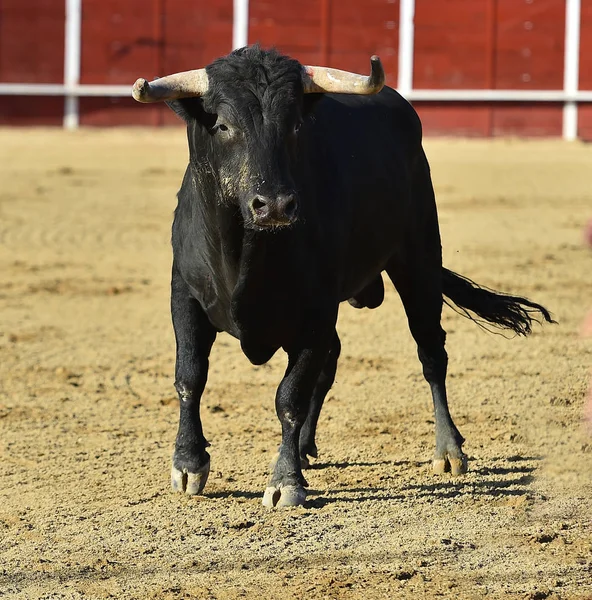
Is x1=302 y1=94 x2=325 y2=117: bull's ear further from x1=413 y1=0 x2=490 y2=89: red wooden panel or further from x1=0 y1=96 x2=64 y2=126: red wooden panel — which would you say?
x1=0 y1=96 x2=64 y2=126: red wooden panel

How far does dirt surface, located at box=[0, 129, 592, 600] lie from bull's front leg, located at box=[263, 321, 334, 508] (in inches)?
2.7

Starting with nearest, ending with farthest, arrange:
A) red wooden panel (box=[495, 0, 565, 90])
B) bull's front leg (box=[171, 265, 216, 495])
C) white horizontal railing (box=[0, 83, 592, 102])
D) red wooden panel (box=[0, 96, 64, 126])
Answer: bull's front leg (box=[171, 265, 216, 495]) < white horizontal railing (box=[0, 83, 592, 102]) < red wooden panel (box=[495, 0, 565, 90]) < red wooden panel (box=[0, 96, 64, 126])

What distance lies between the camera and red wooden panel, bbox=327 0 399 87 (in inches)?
616

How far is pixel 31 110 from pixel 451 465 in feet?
40.7

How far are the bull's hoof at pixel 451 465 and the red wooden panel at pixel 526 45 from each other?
11914 mm

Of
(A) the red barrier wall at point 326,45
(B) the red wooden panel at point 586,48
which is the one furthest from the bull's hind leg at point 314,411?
(B) the red wooden panel at point 586,48

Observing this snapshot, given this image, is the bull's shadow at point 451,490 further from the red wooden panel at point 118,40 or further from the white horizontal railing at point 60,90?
the red wooden panel at point 118,40

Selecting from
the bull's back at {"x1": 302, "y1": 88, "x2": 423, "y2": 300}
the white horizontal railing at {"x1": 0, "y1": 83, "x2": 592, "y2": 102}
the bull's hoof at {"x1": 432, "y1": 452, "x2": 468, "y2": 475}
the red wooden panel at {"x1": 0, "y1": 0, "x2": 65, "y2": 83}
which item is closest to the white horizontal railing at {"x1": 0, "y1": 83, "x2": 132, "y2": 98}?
the white horizontal railing at {"x1": 0, "y1": 83, "x2": 592, "y2": 102}

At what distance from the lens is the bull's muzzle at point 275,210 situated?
3289 mm

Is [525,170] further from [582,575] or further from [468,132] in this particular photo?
[582,575]

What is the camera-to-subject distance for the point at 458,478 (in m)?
4.17

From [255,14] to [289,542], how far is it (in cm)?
1313

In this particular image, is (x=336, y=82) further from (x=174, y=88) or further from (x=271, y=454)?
(x=271, y=454)

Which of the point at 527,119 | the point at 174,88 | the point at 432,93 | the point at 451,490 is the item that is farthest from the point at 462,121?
the point at 174,88
